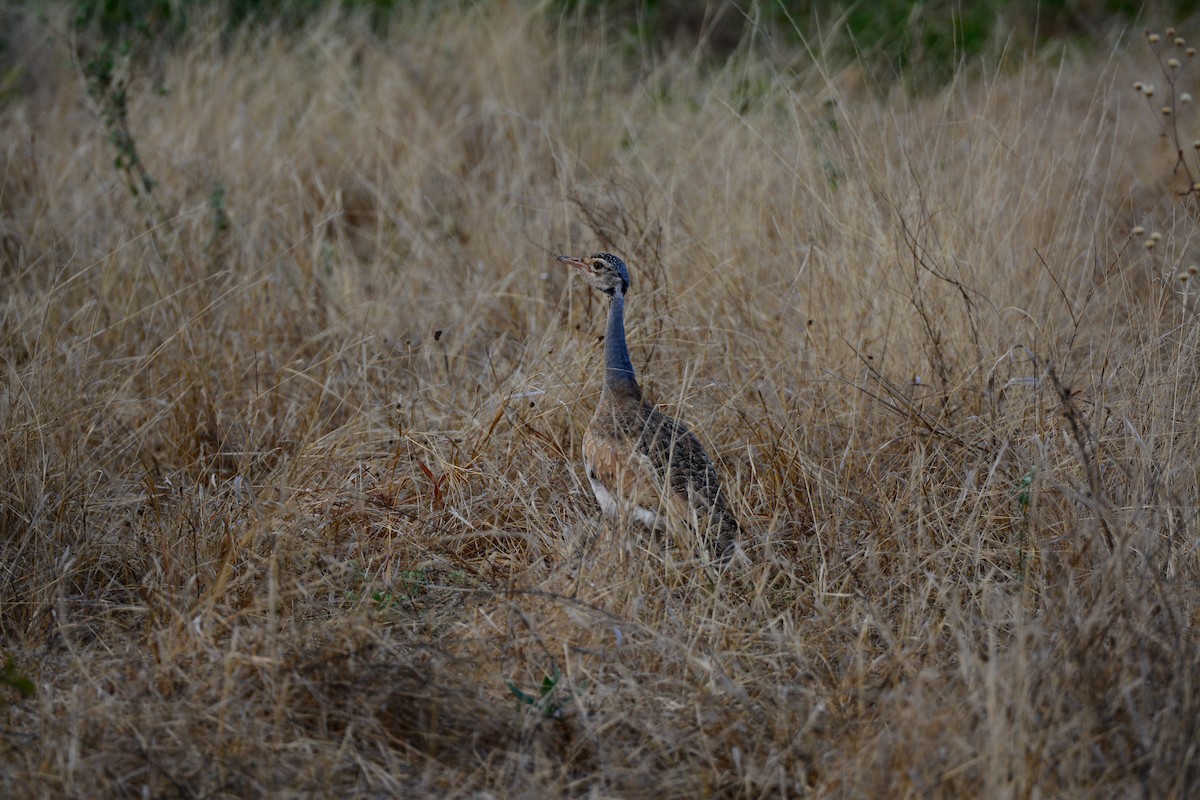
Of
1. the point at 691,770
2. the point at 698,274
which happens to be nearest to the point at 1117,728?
the point at 691,770

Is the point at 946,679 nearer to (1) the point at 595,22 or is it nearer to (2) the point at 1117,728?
(2) the point at 1117,728

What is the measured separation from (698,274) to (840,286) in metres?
0.53

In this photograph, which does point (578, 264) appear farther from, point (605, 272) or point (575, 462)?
point (575, 462)

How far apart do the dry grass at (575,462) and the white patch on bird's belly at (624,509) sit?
0.07 meters

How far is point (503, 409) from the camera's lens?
12.1 ft

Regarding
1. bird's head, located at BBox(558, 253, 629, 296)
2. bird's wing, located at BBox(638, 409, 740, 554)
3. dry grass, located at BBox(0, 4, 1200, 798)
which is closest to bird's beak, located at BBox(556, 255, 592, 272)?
bird's head, located at BBox(558, 253, 629, 296)

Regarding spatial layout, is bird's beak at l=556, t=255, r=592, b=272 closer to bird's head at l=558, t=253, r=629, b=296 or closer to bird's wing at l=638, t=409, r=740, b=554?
bird's head at l=558, t=253, r=629, b=296

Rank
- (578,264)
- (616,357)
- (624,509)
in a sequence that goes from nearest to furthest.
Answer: (624,509)
(616,357)
(578,264)

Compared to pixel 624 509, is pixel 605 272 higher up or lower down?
higher up

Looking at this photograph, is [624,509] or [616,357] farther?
[616,357]

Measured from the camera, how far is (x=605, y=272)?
3639 millimetres

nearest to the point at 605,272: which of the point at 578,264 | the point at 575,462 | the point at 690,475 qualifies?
the point at 578,264

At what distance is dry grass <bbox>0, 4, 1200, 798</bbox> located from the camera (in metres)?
2.46

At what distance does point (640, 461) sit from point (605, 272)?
27.6 inches
